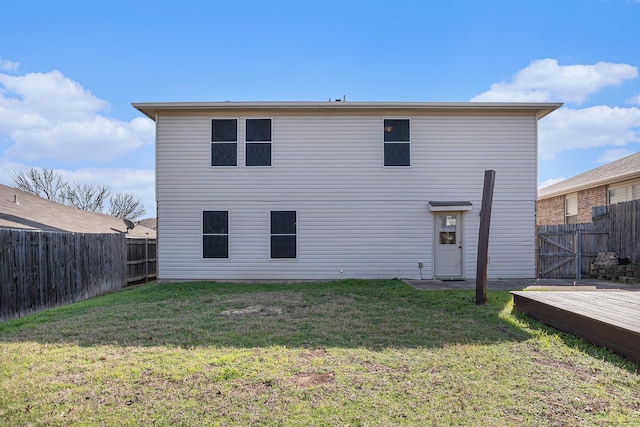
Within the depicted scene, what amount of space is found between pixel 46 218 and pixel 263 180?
7.39 m

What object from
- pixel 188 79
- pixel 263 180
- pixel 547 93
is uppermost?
pixel 188 79

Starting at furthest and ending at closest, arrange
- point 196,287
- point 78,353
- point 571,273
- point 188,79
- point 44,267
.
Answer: point 188,79 < point 571,273 < point 196,287 < point 44,267 < point 78,353

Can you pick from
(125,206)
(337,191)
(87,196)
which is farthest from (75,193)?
(337,191)

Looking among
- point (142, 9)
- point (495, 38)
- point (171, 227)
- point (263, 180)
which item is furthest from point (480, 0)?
point (171, 227)

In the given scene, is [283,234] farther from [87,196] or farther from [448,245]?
[87,196]

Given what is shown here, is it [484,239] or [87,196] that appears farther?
[87,196]

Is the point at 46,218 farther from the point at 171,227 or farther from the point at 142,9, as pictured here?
the point at 142,9

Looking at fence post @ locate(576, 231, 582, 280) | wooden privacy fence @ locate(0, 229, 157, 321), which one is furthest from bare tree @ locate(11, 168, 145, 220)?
fence post @ locate(576, 231, 582, 280)

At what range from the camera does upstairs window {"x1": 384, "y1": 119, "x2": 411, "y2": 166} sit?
10.3 m

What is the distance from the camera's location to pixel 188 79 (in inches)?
469

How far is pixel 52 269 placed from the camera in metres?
8.00

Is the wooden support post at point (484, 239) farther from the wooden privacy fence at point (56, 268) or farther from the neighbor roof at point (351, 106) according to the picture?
the wooden privacy fence at point (56, 268)

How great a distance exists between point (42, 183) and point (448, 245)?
3486 centimetres

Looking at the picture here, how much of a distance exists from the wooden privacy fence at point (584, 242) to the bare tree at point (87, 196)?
3588cm
